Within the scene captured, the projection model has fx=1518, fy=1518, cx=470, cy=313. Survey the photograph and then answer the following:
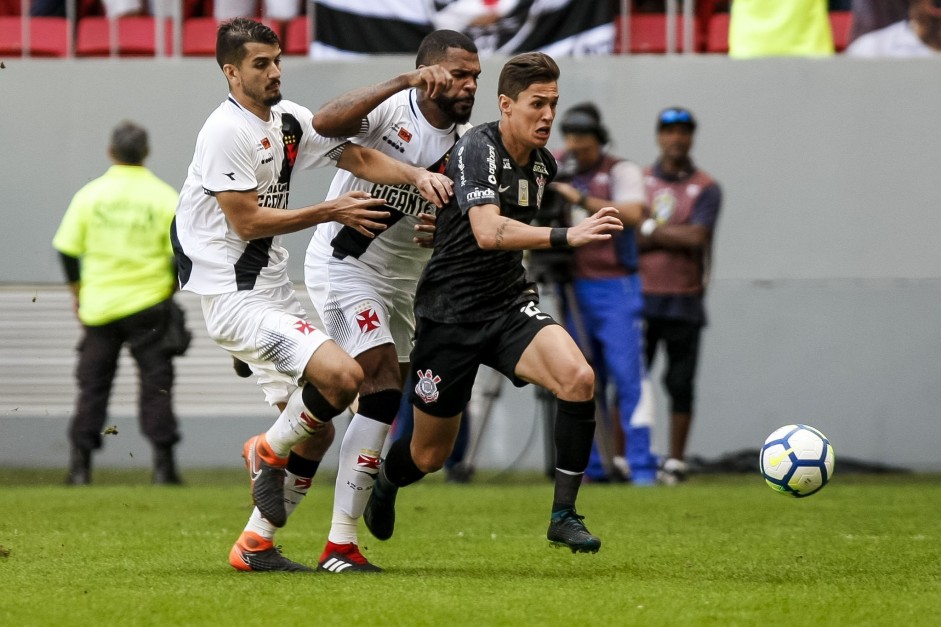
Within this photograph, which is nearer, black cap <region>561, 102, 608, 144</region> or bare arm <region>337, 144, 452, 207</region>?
bare arm <region>337, 144, 452, 207</region>

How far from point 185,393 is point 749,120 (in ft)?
16.3

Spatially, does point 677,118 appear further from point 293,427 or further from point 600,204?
point 293,427

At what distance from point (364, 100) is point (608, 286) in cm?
465

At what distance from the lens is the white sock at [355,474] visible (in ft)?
20.2

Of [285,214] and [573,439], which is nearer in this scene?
[285,214]

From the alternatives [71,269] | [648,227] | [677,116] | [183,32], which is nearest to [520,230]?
[648,227]

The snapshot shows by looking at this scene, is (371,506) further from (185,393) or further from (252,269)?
(185,393)

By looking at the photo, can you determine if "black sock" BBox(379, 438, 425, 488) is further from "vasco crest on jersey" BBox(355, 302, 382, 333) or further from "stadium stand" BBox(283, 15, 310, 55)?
"stadium stand" BBox(283, 15, 310, 55)

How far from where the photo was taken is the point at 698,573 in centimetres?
594

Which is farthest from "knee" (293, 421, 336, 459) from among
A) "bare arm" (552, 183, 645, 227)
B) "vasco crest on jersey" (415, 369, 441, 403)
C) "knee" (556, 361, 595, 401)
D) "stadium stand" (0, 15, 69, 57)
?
"stadium stand" (0, 15, 69, 57)

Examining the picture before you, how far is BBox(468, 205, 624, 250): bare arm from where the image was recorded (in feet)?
18.1

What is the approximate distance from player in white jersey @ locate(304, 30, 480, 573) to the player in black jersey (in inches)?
7.1

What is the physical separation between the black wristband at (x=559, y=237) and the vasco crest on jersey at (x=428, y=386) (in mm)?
878

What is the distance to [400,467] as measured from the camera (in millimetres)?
6418
